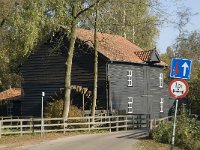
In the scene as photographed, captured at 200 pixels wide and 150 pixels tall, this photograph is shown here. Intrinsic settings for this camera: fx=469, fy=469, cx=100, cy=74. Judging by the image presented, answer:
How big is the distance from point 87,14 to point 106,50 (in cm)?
1068

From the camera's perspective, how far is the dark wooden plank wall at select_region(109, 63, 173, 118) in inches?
1626

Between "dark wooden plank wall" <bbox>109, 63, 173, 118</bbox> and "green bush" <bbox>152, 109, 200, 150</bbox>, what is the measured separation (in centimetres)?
1587

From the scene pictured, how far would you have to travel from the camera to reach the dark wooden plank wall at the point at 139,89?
4131 cm

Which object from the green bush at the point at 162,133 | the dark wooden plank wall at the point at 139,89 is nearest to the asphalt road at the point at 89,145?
the green bush at the point at 162,133

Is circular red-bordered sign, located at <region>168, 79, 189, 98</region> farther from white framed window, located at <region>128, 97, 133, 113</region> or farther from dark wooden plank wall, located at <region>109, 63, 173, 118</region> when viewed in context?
white framed window, located at <region>128, 97, 133, 113</region>

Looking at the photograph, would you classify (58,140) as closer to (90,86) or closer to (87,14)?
(87,14)

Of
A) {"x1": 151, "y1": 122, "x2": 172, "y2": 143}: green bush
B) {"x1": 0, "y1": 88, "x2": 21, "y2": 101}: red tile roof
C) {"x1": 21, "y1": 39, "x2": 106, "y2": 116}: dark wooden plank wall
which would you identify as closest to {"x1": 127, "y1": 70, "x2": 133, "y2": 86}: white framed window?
{"x1": 21, "y1": 39, "x2": 106, "y2": 116}: dark wooden plank wall

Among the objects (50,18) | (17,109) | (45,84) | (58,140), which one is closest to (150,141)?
(58,140)

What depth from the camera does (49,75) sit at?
4378 centimetres

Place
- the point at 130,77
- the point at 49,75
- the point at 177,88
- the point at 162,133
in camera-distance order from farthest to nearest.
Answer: the point at 49,75
the point at 130,77
the point at 162,133
the point at 177,88

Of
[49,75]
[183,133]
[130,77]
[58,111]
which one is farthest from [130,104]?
[183,133]

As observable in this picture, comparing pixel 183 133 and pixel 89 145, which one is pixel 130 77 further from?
pixel 89 145

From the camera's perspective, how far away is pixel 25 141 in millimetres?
23516

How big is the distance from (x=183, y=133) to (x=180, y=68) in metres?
6.82
